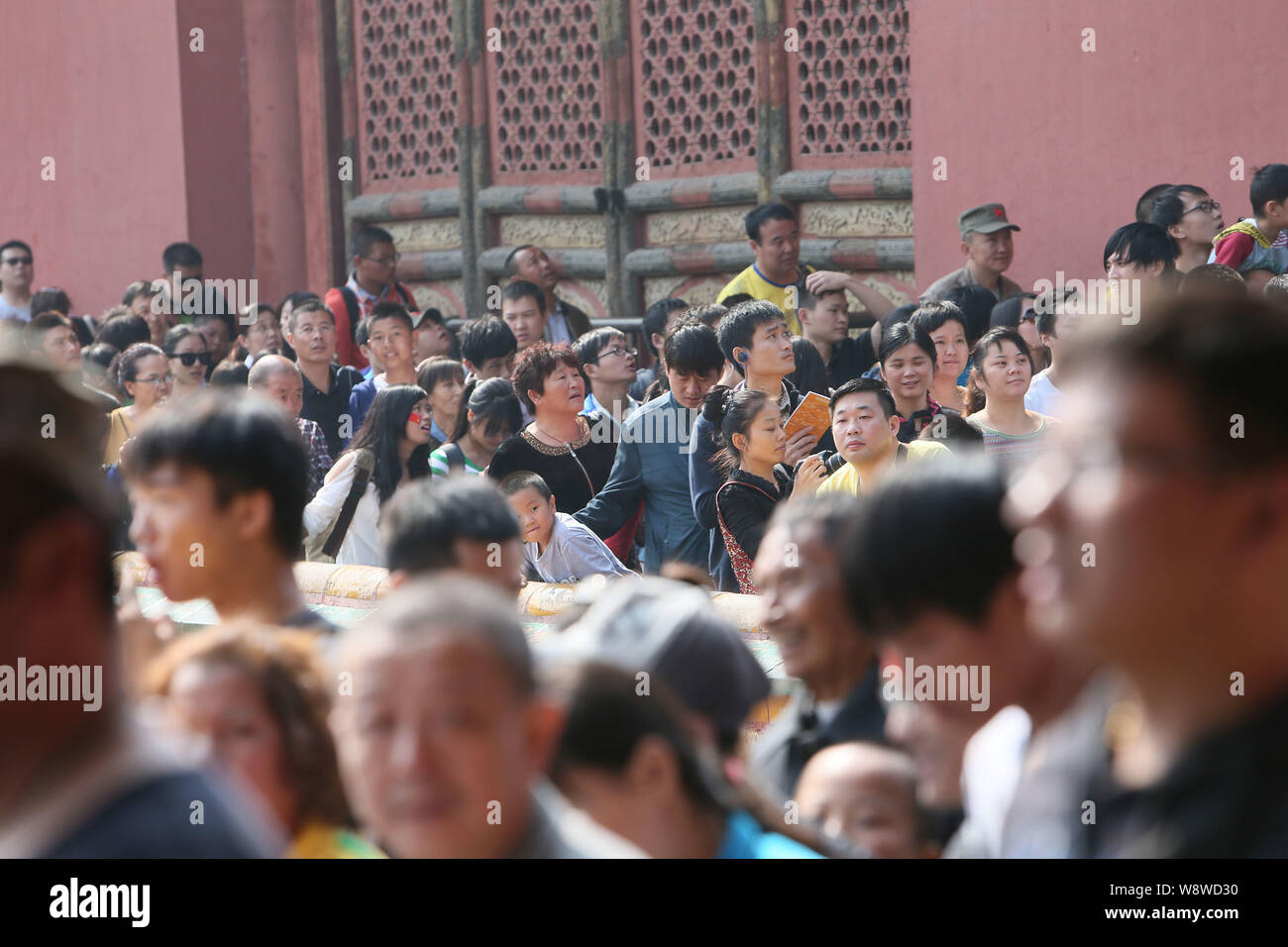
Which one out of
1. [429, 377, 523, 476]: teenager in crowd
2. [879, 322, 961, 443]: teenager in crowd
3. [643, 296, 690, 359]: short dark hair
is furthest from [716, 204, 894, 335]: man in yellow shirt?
[429, 377, 523, 476]: teenager in crowd

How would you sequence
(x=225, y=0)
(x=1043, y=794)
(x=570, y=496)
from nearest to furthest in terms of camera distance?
(x=1043, y=794) < (x=570, y=496) < (x=225, y=0)

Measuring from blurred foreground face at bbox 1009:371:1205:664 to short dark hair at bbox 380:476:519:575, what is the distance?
5.58ft

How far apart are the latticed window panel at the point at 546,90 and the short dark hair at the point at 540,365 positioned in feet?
16.5

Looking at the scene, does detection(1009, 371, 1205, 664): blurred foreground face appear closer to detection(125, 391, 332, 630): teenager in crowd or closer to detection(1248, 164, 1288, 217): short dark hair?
detection(125, 391, 332, 630): teenager in crowd

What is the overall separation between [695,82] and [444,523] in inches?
291

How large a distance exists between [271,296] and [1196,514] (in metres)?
11.2

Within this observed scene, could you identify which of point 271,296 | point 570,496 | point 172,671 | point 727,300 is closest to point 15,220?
point 271,296

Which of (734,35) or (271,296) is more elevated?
(734,35)

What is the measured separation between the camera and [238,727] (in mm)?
2105

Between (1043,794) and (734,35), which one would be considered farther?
(734,35)

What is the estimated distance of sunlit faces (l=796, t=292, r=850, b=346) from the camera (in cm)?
683
